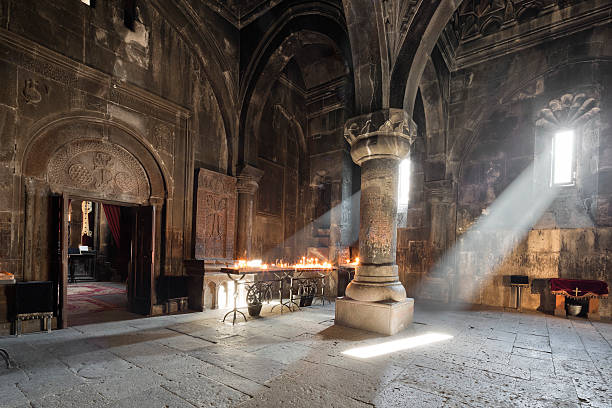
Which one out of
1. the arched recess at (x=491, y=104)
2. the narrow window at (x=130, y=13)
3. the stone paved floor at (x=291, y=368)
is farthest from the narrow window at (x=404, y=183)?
the narrow window at (x=130, y=13)

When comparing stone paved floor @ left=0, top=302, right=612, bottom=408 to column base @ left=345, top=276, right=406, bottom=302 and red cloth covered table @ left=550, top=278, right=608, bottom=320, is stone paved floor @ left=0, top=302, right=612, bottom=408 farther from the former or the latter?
red cloth covered table @ left=550, top=278, right=608, bottom=320

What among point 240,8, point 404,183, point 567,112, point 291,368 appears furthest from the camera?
point 404,183

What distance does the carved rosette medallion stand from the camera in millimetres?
7205

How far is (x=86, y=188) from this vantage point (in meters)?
5.49

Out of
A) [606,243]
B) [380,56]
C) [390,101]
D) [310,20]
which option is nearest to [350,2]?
[380,56]

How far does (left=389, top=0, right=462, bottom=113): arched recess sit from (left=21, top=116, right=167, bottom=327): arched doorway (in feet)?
15.9

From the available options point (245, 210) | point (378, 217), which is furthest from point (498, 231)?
point (245, 210)

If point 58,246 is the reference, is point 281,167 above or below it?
above

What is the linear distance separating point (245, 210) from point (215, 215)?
2.84ft

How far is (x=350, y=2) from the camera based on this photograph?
495cm

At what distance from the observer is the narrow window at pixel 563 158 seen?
7316mm

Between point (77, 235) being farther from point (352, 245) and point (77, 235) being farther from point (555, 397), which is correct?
point (555, 397)

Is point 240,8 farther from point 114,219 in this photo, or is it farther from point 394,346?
point 114,219

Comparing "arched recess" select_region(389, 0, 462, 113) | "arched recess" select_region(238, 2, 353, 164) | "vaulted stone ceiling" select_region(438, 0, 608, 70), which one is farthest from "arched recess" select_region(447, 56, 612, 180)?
"arched recess" select_region(389, 0, 462, 113)
